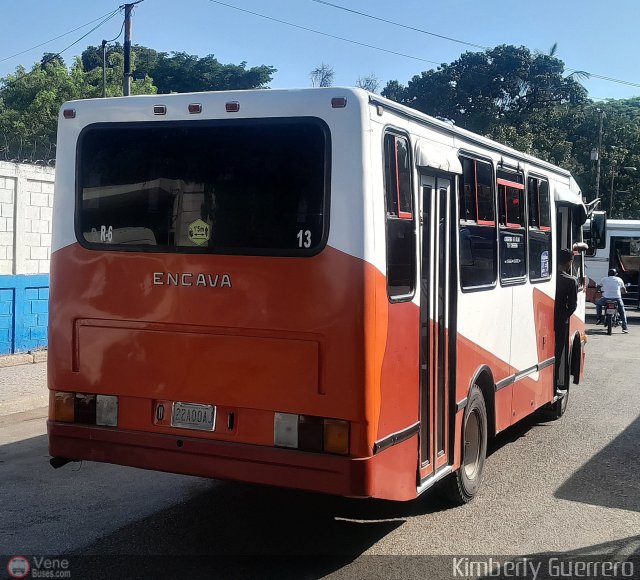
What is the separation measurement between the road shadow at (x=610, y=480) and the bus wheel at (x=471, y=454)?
71 cm

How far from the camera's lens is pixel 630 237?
28.7 metres

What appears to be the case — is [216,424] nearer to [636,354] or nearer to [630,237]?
[636,354]

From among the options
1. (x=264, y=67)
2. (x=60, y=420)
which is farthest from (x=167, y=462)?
(x=264, y=67)

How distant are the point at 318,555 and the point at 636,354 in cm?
1352

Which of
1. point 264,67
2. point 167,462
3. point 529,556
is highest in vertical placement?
point 264,67

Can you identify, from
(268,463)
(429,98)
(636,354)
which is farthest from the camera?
(429,98)

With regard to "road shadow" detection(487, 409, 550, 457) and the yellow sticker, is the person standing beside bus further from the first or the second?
the yellow sticker

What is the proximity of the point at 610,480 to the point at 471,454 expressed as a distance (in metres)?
1.43

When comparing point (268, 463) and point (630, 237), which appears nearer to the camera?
point (268, 463)

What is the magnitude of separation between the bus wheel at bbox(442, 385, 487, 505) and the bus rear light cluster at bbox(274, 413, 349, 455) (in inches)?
75.2

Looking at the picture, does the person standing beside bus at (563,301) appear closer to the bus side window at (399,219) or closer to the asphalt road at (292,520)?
the asphalt road at (292,520)

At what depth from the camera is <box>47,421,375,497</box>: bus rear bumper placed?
4.94 m

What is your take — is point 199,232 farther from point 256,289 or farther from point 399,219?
point 399,219

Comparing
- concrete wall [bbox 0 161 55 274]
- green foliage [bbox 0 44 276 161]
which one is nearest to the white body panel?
concrete wall [bbox 0 161 55 274]
